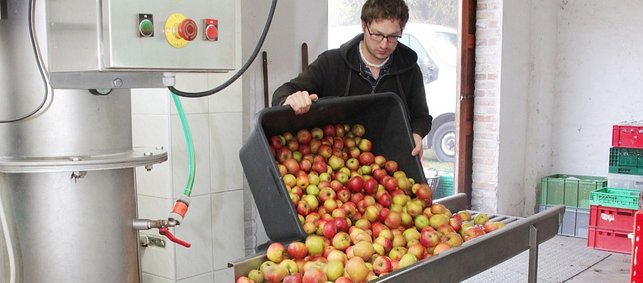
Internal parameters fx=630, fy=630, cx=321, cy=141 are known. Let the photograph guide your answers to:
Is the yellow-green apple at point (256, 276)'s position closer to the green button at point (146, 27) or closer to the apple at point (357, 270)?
the apple at point (357, 270)

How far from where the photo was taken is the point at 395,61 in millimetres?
2518

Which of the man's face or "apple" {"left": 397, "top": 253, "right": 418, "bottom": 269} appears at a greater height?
the man's face

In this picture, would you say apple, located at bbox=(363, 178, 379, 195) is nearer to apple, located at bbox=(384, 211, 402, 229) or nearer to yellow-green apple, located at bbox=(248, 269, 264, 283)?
apple, located at bbox=(384, 211, 402, 229)

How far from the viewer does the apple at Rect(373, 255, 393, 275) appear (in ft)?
5.48

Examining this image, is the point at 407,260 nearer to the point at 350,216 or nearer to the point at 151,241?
the point at 350,216

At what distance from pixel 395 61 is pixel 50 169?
1509 mm

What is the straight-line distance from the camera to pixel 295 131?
2.10 metres

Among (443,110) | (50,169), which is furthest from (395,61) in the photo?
(443,110)

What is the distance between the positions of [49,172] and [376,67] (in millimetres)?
1421

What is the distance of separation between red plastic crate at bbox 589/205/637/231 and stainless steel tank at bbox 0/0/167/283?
391 centimetres

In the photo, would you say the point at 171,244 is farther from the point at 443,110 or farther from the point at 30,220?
the point at 443,110

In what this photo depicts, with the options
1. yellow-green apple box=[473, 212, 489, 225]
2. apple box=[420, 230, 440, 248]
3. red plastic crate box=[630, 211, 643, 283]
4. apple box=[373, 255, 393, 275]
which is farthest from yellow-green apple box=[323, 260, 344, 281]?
red plastic crate box=[630, 211, 643, 283]

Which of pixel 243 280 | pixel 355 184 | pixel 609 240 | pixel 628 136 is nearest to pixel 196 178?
pixel 355 184

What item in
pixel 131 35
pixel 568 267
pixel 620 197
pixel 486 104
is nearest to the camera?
pixel 131 35
